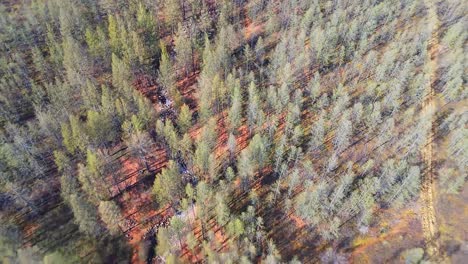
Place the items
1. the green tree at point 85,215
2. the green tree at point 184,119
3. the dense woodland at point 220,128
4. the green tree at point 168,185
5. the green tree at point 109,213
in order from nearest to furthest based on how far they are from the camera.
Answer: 1. the green tree at point 85,215
2. the green tree at point 109,213
3. the green tree at point 168,185
4. the dense woodland at point 220,128
5. the green tree at point 184,119

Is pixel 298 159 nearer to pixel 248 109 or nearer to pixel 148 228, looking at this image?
pixel 248 109

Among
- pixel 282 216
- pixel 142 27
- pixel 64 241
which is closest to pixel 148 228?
pixel 64 241

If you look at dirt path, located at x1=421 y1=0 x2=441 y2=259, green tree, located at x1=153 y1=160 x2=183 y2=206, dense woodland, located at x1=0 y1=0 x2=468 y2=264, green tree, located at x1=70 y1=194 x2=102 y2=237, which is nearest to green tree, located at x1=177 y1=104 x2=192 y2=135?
dense woodland, located at x1=0 y1=0 x2=468 y2=264

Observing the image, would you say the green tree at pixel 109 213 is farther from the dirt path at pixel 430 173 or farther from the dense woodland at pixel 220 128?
the dirt path at pixel 430 173

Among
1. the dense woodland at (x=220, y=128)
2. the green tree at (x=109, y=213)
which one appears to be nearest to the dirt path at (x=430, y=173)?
the dense woodland at (x=220, y=128)

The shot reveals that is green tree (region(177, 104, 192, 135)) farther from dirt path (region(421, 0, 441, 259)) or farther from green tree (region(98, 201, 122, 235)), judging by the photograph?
dirt path (region(421, 0, 441, 259))

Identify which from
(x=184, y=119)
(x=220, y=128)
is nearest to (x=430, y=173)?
(x=220, y=128)

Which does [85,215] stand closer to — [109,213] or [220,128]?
[109,213]
